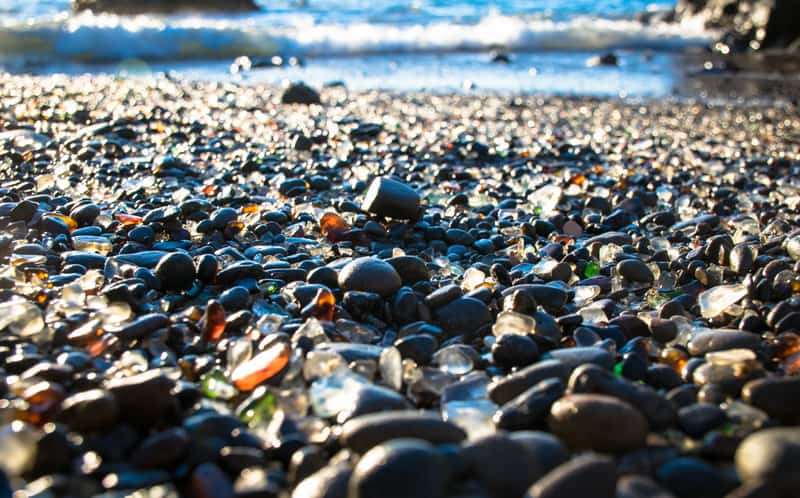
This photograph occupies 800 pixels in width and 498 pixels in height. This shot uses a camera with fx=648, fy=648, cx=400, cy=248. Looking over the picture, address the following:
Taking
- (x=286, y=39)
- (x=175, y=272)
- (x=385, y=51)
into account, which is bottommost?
(x=175, y=272)

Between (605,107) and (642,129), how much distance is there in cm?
136

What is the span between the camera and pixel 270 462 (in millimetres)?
1144

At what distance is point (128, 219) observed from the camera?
2.51 meters

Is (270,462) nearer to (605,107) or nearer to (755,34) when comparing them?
(605,107)

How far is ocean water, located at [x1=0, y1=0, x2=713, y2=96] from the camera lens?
9312 mm

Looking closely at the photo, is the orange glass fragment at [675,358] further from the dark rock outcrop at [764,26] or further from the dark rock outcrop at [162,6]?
the dark rock outcrop at [162,6]

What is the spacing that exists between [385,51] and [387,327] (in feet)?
38.6

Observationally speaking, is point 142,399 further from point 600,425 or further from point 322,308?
point 600,425

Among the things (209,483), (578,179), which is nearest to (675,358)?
(209,483)

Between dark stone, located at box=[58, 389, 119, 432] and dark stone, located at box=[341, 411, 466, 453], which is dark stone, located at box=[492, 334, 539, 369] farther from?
dark stone, located at box=[58, 389, 119, 432]

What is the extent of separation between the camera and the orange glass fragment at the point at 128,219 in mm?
2488

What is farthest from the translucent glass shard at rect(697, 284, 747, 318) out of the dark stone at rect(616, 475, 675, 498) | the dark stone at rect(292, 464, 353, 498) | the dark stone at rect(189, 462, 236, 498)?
the dark stone at rect(189, 462, 236, 498)

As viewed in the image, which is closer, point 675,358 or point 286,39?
point 675,358

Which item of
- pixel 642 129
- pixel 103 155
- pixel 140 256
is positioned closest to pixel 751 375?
pixel 140 256
